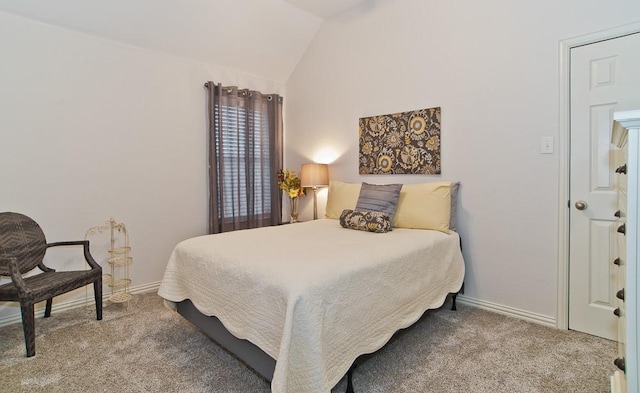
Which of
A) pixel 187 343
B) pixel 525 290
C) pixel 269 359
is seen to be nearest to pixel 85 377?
pixel 187 343

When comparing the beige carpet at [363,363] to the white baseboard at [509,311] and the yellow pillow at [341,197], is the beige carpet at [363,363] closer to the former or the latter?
the white baseboard at [509,311]

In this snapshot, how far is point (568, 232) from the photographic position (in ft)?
7.63

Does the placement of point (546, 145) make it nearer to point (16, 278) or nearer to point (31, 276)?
point (16, 278)

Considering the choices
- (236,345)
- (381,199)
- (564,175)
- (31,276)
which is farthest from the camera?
(381,199)

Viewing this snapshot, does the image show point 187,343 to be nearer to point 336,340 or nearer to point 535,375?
point 336,340

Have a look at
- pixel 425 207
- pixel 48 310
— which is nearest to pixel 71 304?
pixel 48 310

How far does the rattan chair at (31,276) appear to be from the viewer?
2.09 metres

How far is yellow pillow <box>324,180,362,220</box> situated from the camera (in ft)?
10.5

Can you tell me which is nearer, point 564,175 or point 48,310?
point 564,175

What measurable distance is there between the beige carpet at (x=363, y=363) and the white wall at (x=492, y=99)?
0.46 meters

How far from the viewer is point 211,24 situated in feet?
10.7

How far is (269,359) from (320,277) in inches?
18.5

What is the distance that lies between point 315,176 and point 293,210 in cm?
67

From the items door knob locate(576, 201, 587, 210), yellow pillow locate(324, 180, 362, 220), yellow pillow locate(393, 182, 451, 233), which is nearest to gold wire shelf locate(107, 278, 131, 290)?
yellow pillow locate(324, 180, 362, 220)
